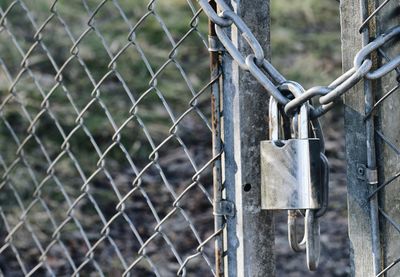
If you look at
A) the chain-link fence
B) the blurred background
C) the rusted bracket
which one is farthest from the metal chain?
the blurred background

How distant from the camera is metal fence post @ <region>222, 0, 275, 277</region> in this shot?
6.00 ft

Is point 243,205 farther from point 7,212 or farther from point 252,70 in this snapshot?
point 7,212

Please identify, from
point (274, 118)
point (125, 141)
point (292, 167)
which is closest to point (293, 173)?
point (292, 167)

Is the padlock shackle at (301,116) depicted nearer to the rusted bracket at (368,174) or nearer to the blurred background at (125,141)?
the rusted bracket at (368,174)

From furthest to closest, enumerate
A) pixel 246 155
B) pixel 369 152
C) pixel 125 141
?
1. pixel 125 141
2. pixel 246 155
3. pixel 369 152

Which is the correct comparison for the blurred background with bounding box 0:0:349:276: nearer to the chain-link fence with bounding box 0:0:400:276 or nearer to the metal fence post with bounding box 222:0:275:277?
the chain-link fence with bounding box 0:0:400:276

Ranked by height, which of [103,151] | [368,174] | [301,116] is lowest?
[368,174]

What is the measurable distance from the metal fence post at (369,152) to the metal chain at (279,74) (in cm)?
5

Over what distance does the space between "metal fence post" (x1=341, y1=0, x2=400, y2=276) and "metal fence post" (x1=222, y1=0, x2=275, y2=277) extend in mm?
208

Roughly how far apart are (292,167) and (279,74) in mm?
174

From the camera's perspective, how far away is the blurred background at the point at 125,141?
4094 mm

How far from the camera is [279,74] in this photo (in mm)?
1709

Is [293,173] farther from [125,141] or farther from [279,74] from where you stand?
[125,141]

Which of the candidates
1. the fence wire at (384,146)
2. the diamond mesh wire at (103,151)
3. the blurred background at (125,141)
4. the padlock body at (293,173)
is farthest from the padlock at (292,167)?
the diamond mesh wire at (103,151)
